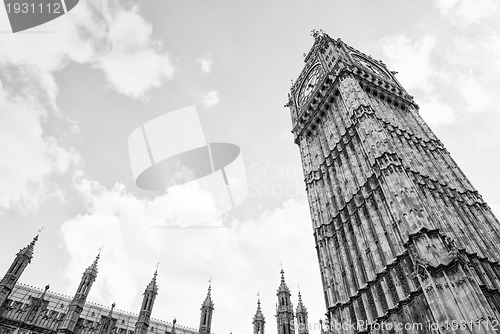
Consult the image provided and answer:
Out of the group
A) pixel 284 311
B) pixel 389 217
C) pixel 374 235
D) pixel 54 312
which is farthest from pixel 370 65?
pixel 54 312

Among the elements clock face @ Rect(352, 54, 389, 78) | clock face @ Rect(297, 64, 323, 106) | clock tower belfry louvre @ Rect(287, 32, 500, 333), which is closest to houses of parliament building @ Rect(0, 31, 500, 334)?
clock tower belfry louvre @ Rect(287, 32, 500, 333)

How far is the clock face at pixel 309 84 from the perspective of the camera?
48812 millimetres

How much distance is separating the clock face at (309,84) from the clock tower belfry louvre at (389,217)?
10.2 feet

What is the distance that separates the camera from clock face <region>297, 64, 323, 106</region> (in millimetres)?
48812

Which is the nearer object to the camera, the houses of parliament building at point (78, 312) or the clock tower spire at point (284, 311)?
the houses of parliament building at point (78, 312)

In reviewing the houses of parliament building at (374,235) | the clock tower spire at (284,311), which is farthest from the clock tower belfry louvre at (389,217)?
the clock tower spire at (284,311)

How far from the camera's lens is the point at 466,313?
1741 cm

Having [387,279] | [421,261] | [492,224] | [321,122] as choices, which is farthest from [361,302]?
[321,122]

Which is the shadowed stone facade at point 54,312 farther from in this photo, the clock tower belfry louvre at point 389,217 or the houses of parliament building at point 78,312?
the clock tower belfry louvre at point 389,217

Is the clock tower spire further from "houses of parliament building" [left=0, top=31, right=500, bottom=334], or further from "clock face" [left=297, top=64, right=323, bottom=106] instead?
"clock face" [left=297, top=64, right=323, bottom=106]

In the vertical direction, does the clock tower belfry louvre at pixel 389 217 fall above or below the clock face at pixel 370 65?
below

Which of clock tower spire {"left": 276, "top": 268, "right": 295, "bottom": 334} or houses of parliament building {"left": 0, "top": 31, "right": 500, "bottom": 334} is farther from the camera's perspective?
clock tower spire {"left": 276, "top": 268, "right": 295, "bottom": 334}

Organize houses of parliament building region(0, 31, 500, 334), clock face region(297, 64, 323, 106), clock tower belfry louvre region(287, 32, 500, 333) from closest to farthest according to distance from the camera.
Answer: clock tower belfry louvre region(287, 32, 500, 333), houses of parliament building region(0, 31, 500, 334), clock face region(297, 64, 323, 106)

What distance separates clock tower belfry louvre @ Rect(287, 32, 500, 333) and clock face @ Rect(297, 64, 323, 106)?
312cm
